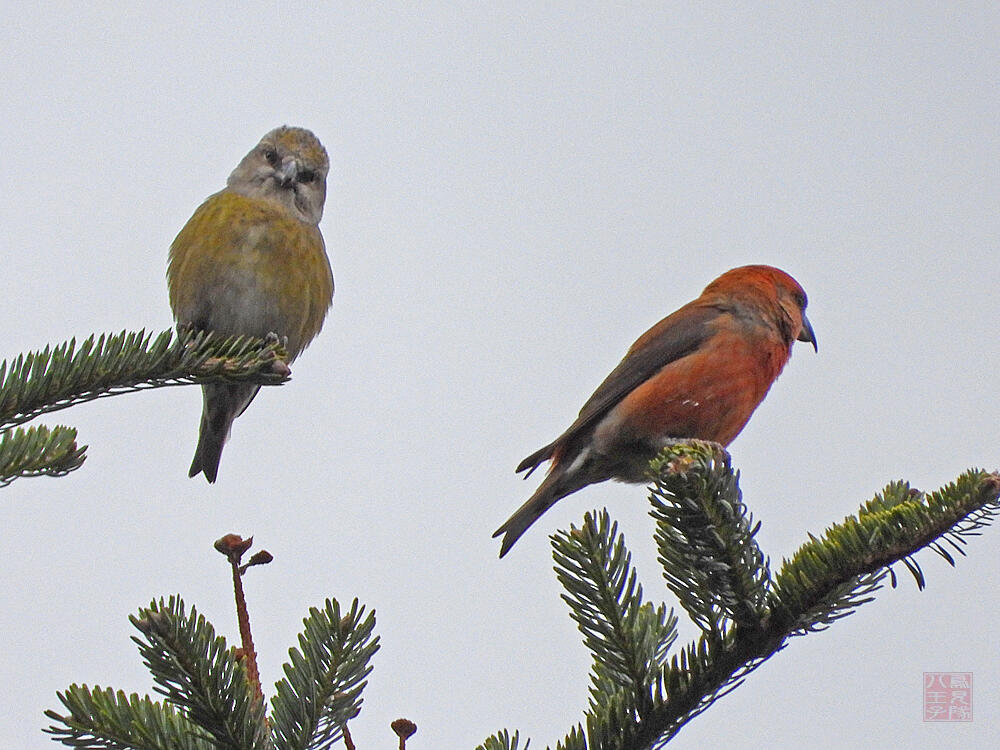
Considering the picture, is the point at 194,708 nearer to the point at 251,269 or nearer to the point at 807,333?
the point at 251,269

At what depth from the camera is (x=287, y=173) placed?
16.9 ft

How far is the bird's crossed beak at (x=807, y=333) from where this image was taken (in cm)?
517

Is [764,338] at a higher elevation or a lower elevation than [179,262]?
lower

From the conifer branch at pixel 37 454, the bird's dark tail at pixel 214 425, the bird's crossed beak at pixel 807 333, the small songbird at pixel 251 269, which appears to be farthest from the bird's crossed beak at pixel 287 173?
the conifer branch at pixel 37 454

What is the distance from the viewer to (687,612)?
1.68 metres

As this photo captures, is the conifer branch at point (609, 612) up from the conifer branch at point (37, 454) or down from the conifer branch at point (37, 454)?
down

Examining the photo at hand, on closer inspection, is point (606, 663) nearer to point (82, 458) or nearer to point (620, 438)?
point (82, 458)

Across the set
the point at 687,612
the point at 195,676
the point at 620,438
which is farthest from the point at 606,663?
the point at 620,438

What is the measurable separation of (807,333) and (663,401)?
4.37 feet

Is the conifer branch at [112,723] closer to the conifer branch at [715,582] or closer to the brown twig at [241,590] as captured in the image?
the brown twig at [241,590]

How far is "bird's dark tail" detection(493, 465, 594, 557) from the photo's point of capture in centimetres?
409

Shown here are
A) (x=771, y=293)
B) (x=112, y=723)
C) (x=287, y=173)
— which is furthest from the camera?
(x=287, y=173)

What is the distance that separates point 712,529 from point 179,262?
3.54 m

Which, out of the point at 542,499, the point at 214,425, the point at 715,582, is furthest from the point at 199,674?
the point at 214,425
